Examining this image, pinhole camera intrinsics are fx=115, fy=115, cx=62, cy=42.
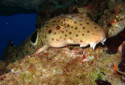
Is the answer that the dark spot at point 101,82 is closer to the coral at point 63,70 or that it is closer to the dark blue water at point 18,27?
the coral at point 63,70

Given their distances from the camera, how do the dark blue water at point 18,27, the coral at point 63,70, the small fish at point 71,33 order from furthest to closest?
1. the dark blue water at point 18,27
2. the coral at point 63,70
3. the small fish at point 71,33

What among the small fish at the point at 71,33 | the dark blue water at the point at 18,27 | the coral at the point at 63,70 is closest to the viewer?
the small fish at the point at 71,33

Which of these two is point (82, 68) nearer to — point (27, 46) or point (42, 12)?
point (27, 46)

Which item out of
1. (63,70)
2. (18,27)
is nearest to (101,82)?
(63,70)

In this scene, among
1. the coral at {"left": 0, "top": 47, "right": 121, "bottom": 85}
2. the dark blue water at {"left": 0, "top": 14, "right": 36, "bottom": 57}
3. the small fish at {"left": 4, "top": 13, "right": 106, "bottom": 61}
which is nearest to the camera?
the small fish at {"left": 4, "top": 13, "right": 106, "bottom": 61}

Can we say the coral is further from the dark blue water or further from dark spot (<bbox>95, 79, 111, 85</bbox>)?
the dark blue water

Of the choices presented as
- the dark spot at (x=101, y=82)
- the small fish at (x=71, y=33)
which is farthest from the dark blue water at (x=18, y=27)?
the dark spot at (x=101, y=82)

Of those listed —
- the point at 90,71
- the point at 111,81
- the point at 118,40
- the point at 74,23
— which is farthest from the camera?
the point at 118,40

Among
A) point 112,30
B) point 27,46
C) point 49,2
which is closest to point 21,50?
point 27,46

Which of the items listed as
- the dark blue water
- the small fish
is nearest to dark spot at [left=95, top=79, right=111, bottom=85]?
the small fish

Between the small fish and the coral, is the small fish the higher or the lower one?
the higher one

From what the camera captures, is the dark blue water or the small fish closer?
the small fish
